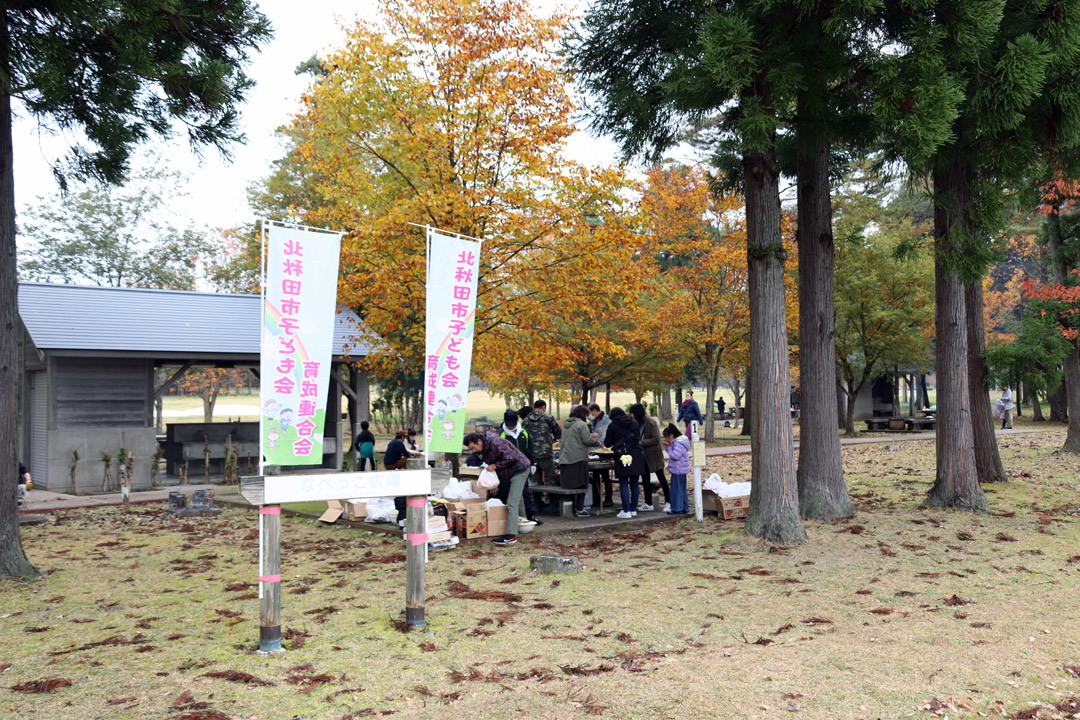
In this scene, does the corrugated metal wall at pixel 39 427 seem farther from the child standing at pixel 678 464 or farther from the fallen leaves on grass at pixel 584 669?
the fallen leaves on grass at pixel 584 669

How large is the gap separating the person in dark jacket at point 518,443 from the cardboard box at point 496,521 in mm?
166

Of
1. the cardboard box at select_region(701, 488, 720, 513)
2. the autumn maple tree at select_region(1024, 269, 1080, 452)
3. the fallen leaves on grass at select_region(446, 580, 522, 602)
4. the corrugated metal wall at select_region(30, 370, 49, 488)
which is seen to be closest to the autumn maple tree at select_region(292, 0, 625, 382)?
the cardboard box at select_region(701, 488, 720, 513)

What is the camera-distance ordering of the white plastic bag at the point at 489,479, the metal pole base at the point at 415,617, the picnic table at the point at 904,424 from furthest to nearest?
the picnic table at the point at 904,424, the white plastic bag at the point at 489,479, the metal pole base at the point at 415,617

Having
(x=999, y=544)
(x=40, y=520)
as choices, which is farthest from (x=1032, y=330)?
(x=40, y=520)

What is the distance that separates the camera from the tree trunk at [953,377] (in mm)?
10945

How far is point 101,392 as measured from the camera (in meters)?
16.9

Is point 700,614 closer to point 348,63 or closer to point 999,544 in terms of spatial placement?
point 999,544

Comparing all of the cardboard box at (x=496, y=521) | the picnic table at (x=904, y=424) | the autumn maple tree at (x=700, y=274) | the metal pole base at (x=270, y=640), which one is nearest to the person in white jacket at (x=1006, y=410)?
the picnic table at (x=904, y=424)

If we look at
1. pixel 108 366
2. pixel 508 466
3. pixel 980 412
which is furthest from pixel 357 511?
pixel 980 412

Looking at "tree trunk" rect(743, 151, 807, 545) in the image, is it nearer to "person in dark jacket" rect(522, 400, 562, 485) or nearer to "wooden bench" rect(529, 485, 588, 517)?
"wooden bench" rect(529, 485, 588, 517)

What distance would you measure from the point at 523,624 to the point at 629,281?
7.90 m

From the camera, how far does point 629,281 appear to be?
13000 mm

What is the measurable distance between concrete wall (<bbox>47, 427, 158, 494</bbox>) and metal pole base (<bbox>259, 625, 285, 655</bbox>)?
13193mm

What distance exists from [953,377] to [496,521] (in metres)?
6.99
